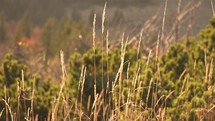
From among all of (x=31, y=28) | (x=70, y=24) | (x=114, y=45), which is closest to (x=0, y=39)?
(x=31, y=28)

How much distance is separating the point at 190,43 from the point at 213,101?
A: 15.9ft

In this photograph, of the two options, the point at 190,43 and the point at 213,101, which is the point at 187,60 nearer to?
the point at 190,43

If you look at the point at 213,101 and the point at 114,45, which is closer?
the point at 213,101

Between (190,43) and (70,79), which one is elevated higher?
(190,43)

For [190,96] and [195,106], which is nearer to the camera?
[195,106]

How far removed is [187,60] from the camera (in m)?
9.48

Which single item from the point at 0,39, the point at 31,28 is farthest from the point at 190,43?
the point at 31,28

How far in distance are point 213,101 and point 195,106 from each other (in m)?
0.59

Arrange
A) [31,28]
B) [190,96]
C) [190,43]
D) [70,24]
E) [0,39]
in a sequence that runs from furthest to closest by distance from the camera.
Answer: [31,28]
[0,39]
[70,24]
[190,43]
[190,96]

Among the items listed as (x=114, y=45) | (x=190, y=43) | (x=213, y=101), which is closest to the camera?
(x=213, y=101)

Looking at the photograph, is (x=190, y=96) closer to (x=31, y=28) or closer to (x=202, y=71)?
(x=202, y=71)

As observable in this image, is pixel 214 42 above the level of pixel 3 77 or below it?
above

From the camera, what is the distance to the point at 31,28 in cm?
12888

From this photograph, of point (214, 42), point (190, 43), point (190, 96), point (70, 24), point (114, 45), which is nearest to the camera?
point (190, 96)
